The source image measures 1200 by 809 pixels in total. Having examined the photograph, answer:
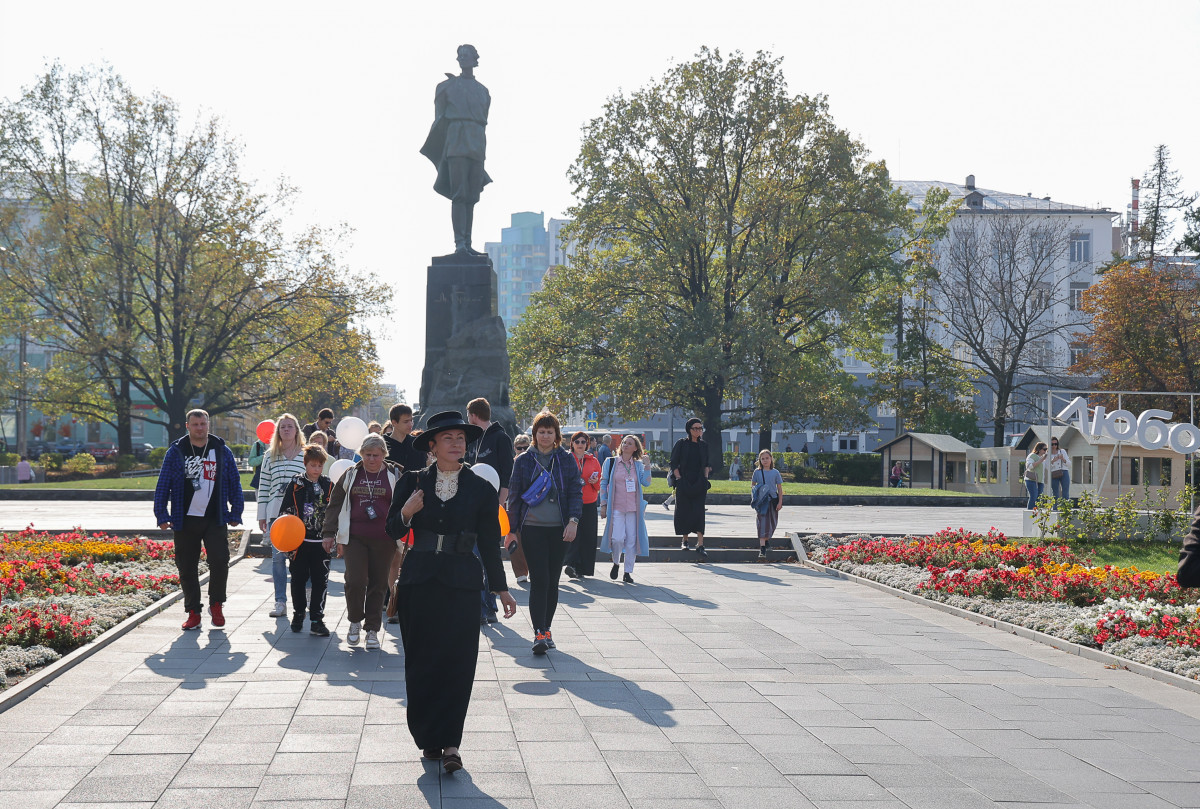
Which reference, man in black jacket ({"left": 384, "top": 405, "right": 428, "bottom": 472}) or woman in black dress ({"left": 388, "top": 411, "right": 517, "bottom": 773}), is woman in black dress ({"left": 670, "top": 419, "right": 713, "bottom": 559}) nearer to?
man in black jacket ({"left": 384, "top": 405, "right": 428, "bottom": 472})

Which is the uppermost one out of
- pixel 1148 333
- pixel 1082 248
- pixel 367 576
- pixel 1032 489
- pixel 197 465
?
pixel 1082 248

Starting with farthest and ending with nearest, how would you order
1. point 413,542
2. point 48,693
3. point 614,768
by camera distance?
point 48,693 < point 413,542 < point 614,768

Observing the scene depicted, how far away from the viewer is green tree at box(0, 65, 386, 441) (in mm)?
35438

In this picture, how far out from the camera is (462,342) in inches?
771

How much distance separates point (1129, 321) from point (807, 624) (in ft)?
109

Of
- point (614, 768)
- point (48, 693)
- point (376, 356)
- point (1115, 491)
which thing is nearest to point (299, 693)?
point (48, 693)

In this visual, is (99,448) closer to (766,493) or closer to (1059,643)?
(766,493)

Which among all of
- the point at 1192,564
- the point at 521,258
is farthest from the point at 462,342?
the point at 521,258

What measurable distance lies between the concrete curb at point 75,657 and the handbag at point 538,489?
3.29 meters

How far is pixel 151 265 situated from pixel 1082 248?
216 feet

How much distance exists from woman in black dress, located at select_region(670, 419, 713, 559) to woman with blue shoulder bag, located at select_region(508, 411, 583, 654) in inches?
220

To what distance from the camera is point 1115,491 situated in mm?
18922

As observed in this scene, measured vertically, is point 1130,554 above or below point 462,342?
below

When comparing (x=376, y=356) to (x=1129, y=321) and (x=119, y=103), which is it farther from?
(x=1129, y=321)
